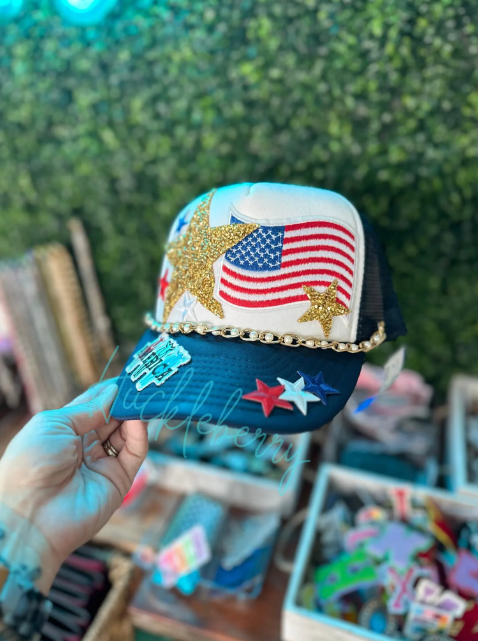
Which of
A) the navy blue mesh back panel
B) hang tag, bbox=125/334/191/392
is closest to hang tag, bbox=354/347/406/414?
the navy blue mesh back panel

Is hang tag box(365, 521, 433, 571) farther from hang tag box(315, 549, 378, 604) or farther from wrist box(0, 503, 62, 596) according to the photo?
wrist box(0, 503, 62, 596)

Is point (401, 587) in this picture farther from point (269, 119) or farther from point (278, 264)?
point (269, 119)

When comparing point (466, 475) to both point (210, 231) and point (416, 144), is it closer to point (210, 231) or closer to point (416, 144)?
point (416, 144)

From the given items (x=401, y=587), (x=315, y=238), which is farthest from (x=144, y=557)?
(x=315, y=238)

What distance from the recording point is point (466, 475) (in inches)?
48.7

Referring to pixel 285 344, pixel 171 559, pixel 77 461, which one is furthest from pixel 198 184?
pixel 171 559

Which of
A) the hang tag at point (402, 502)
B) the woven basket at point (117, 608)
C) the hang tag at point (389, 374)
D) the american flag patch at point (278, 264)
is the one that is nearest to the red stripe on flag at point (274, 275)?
the american flag patch at point (278, 264)

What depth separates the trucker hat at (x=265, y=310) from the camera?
686 millimetres

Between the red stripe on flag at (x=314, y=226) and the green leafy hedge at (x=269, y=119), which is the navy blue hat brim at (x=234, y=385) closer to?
the red stripe on flag at (x=314, y=226)

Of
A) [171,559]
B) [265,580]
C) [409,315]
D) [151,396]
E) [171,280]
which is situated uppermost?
[171,280]

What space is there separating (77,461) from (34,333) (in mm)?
963

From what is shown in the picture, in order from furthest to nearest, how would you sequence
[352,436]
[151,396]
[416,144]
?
[352,436] < [416,144] < [151,396]

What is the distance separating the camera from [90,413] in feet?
2.42

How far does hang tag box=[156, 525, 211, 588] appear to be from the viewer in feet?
3.82
